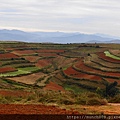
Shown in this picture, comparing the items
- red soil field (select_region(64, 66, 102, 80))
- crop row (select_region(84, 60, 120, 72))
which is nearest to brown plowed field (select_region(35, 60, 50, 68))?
red soil field (select_region(64, 66, 102, 80))

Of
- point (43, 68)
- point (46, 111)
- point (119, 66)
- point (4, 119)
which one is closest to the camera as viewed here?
point (4, 119)

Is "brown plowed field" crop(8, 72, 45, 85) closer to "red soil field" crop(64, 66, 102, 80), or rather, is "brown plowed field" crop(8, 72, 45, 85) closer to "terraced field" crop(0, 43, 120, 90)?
"terraced field" crop(0, 43, 120, 90)

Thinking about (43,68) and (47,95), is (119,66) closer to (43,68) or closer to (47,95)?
(43,68)

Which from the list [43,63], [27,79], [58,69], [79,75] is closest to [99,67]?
[79,75]

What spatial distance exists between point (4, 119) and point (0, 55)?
57791mm

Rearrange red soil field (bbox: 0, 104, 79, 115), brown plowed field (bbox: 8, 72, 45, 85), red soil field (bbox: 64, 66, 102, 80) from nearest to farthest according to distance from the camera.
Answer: red soil field (bbox: 0, 104, 79, 115) → brown plowed field (bbox: 8, 72, 45, 85) → red soil field (bbox: 64, 66, 102, 80)

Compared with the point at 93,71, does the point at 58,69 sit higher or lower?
lower

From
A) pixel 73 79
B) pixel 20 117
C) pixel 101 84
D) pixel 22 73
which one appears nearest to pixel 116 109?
pixel 20 117

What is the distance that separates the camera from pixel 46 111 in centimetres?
1319

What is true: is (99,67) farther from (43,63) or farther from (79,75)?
(43,63)

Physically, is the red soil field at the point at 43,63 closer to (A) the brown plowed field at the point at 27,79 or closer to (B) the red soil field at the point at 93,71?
(B) the red soil field at the point at 93,71

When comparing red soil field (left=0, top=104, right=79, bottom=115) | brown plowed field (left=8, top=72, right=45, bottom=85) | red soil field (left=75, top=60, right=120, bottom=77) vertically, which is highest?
red soil field (left=0, top=104, right=79, bottom=115)

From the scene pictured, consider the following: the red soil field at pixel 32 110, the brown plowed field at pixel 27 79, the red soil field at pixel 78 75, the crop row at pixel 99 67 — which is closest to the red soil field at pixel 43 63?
the red soil field at pixel 78 75

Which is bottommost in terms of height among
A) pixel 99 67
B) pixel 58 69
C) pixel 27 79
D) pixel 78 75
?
pixel 27 79
